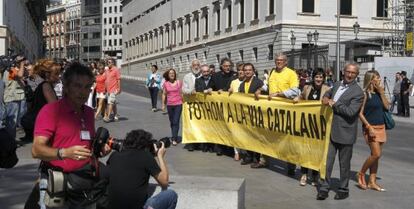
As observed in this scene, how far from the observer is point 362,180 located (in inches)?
368

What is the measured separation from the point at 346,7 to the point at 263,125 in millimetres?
51099

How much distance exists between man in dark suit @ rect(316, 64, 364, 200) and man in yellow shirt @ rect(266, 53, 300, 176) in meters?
1.38

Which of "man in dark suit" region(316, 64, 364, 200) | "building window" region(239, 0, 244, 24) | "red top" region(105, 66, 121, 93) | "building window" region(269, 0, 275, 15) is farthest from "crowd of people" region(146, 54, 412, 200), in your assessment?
"building window" region(239, 0, 244, 24)

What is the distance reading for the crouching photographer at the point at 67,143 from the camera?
415 centimetres

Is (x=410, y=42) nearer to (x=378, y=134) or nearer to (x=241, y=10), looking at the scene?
(x=241, y=10)

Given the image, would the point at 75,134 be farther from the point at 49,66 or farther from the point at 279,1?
the point at 279,1

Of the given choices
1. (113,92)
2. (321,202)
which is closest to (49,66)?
(321,202)

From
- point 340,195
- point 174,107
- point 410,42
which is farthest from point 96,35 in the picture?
point 340,195

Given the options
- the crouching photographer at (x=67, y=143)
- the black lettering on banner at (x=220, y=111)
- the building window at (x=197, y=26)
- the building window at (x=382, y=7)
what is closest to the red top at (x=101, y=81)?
the black lettering on banner at (x=220, y=111)

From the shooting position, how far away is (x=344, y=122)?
827 cm

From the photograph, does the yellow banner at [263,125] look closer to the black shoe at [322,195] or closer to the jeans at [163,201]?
the black shoe at [322,195]

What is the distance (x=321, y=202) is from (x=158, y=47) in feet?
300

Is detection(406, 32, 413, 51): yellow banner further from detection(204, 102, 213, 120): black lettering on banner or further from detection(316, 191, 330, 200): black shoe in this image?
detection(316, 191, 330, 200): black shoe

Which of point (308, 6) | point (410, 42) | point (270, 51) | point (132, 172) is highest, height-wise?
point (308, 6)
